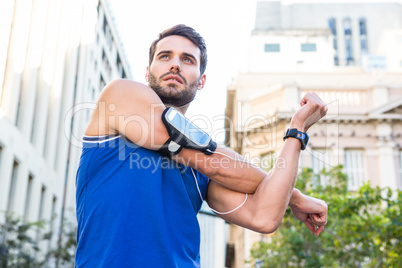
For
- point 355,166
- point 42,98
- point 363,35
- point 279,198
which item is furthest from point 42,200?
point 363,35

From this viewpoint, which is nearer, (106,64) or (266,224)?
(266,224)

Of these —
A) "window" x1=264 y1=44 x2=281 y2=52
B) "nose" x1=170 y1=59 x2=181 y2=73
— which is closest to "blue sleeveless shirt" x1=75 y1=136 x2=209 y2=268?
"nose" x1=170 y1=59 x2=181 y2=73

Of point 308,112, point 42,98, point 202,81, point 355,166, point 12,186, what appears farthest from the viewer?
point 355,166

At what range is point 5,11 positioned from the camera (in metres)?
18.8

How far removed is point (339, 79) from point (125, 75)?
25.9 m

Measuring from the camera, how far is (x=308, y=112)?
2.67 m

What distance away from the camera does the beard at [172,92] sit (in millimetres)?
2758

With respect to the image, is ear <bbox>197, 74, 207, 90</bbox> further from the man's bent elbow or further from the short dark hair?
the man's bent elbow

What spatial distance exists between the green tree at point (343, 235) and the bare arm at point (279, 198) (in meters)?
11.0

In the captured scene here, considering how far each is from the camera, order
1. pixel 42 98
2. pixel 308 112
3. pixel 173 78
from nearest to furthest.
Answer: pixel 308 112 → pixel 173 78 → pixel 42 98

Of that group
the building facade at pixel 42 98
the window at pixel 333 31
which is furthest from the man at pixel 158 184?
the window at pixel 333 31

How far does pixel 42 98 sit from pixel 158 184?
77.8 feet

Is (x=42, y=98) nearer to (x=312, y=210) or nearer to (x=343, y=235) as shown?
(x=343, y=235)

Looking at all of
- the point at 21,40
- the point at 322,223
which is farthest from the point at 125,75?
the point at 322,223
